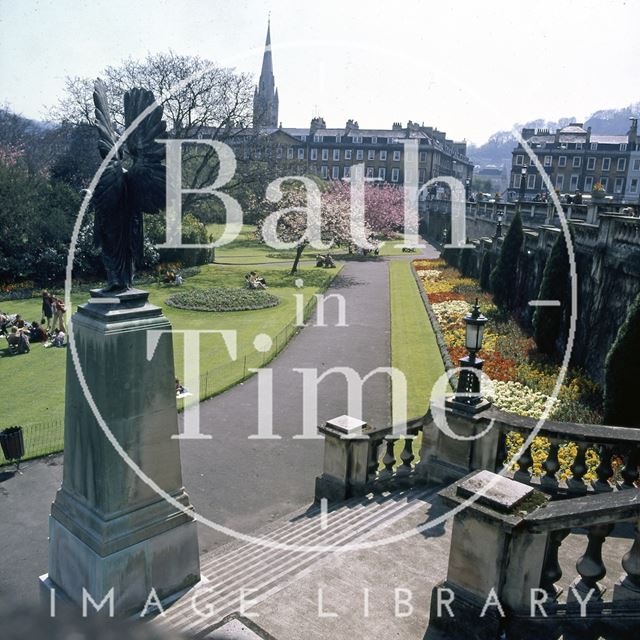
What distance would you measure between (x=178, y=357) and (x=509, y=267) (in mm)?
15080

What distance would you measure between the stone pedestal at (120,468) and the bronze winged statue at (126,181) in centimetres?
58

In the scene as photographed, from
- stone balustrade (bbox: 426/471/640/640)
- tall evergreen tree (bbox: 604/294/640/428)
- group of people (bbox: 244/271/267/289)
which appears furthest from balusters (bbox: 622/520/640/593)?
group of people (bbox: 244/271/267/289)

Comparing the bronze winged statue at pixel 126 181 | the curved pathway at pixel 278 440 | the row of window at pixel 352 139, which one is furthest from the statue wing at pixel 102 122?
the row of window at pixel 352 139

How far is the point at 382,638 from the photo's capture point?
547cm

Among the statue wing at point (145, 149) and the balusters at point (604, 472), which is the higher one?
the statue wing at point (145, 149)

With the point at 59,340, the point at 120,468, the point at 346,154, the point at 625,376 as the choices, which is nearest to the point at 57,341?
the point at 59,340

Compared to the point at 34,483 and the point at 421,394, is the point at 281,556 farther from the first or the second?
the point at 421,394

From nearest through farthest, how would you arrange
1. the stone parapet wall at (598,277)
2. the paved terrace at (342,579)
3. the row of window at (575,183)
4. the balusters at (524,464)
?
1. the paved terrace at (342,579)
2. the balusters at (524,464)
3. the stone parapet wall at (598,277)
4. the row of window at (575,183)

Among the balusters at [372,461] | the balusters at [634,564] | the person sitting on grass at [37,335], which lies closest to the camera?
the balusters at [634,564]

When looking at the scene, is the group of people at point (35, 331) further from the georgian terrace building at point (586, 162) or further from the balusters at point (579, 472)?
the georgian terrace building at point (586, 162)

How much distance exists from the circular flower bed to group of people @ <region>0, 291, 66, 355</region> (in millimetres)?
6331

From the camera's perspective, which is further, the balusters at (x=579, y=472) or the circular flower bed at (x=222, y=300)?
the circular flower bed at (x=222, y=300)

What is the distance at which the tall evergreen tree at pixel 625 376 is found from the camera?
11.7 metres

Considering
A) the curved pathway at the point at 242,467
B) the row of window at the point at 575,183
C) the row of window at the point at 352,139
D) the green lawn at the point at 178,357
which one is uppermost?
the row of window at the point at 352,139
